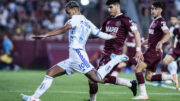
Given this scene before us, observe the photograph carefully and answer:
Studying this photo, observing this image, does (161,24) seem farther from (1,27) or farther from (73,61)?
(1,27)

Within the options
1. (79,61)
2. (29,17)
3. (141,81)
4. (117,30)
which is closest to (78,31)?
(79,61)

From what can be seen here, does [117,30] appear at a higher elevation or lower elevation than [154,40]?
higher

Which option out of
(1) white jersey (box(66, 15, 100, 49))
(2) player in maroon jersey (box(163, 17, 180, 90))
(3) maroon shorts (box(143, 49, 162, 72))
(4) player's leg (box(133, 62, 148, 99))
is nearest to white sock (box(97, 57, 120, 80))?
(1) white jersey (box(66, 15, 100, 49))

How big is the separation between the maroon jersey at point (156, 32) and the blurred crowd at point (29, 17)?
1476 centimetres

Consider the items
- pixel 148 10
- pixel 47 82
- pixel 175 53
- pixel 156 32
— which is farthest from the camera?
pixel 148 10

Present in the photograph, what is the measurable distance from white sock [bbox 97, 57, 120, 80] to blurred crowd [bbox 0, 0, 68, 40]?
16446mm

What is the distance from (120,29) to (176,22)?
5151 mm

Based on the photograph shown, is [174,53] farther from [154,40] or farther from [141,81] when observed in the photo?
[141,81]

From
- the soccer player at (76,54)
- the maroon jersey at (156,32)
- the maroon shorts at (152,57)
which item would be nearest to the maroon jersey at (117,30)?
the soccer player at (76,54)

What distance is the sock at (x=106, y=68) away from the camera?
8781 millimetres

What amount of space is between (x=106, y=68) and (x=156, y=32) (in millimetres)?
2425

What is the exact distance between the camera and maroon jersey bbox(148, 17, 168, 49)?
35.0ft

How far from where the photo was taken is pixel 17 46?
989 inches

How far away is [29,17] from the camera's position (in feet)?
83.8
